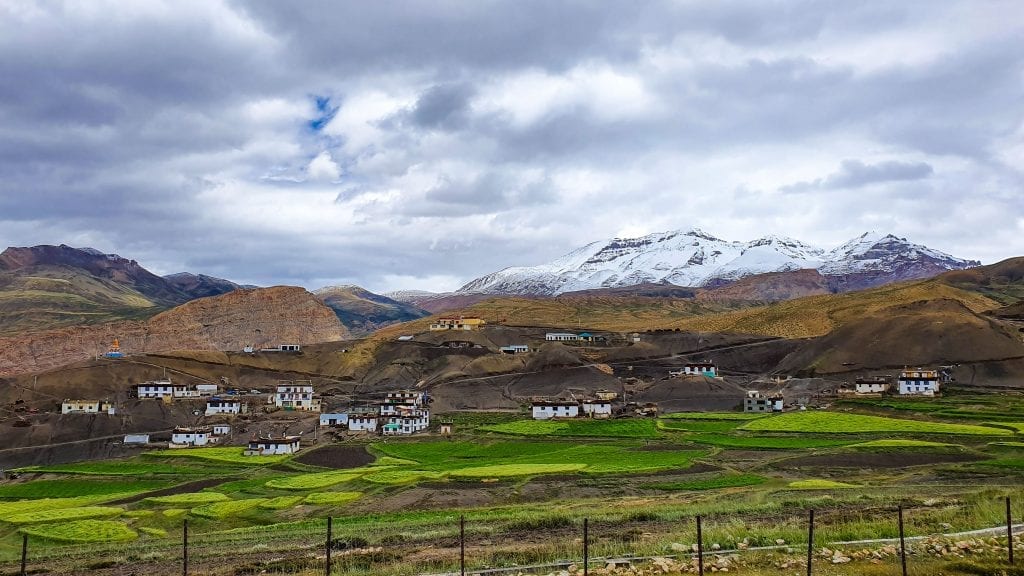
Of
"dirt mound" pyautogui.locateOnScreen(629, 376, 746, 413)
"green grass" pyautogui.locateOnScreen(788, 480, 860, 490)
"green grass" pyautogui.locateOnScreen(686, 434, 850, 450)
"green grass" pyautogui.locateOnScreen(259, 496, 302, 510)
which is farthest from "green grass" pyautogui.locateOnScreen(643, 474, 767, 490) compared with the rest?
"dirt mound" pyautogui.locateOnScreen(629, 376, 746, 413)

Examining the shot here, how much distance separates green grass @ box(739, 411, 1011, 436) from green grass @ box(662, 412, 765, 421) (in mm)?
4066

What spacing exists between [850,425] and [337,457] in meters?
48.4

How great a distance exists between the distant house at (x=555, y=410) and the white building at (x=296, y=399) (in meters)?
30.9

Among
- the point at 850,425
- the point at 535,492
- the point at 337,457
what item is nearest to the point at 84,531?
the point at 535,492

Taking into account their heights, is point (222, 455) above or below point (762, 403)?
below

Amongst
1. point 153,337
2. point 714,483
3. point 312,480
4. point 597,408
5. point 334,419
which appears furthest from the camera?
point 153,337

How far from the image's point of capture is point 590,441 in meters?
77.6

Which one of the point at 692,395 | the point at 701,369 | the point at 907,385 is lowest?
the point at 692,395

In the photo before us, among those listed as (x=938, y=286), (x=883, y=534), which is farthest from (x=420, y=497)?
(x=938, y=286)

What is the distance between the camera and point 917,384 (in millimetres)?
93875

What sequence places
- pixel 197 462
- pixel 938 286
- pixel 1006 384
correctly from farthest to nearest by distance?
pixel 938 286
pixel 1006 384
pixel 197 462

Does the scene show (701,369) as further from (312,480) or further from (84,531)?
(84,531)

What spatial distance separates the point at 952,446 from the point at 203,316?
17184cm

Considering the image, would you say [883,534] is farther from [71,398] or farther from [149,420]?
[71,398]
